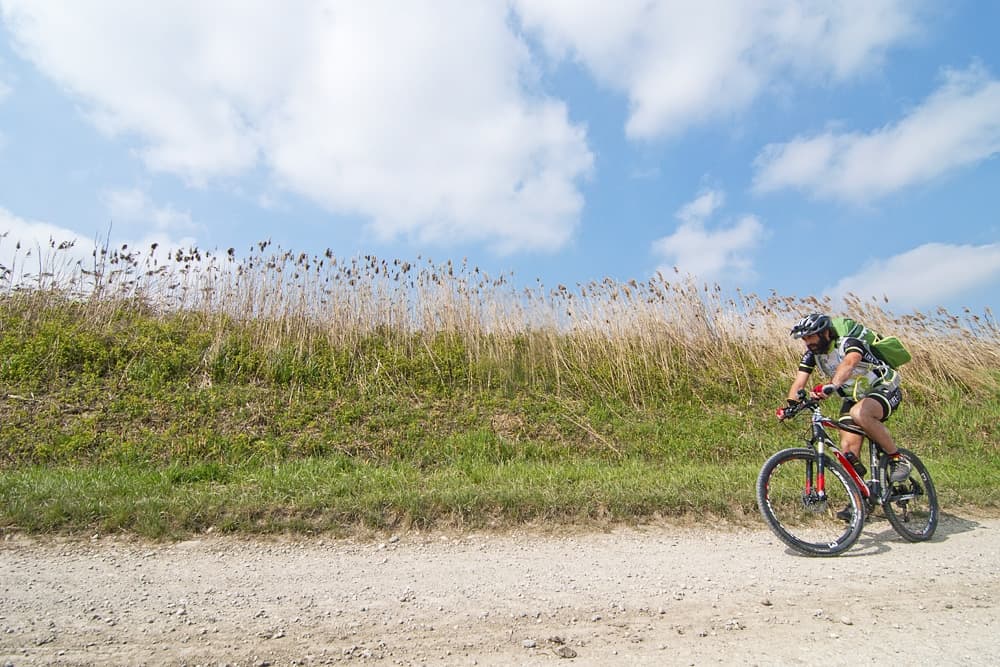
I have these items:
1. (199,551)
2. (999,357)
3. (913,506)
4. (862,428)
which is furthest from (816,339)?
(999,357)

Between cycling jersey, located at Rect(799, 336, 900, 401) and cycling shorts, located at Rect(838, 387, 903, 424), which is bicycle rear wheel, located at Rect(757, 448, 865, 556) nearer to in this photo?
cycling shorts, located at Rect(838, 387, 903, 424)

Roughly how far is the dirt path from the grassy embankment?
653 millimetres

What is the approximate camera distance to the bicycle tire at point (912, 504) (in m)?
5.67

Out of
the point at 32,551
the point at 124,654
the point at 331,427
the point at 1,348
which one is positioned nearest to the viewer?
the point at 124,654

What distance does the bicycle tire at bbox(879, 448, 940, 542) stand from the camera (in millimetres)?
5672

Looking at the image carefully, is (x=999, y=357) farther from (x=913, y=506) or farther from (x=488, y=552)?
(x=488, y=552)

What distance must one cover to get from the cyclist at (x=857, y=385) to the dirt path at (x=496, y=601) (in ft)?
3.09

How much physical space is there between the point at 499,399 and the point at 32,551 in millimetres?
6423

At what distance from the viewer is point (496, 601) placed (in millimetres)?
4000

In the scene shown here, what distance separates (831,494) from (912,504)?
83 cm

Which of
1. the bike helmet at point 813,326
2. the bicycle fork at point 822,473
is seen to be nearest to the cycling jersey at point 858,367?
the bike helmet at point 813,326

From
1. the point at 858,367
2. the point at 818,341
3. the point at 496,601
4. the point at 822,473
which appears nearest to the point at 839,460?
the point at 822,473

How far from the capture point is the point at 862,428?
5.91m

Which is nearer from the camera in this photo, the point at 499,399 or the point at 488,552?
the point at 488,552
